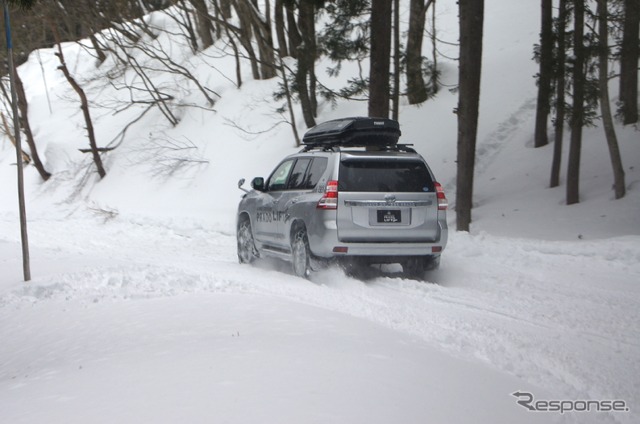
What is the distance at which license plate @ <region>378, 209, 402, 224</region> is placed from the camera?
931cm

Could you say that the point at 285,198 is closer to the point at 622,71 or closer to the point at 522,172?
the point at 522,172

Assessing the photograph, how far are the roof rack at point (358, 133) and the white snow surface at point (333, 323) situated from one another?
81.2 inches

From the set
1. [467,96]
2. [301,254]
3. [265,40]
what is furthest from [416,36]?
[301,254]

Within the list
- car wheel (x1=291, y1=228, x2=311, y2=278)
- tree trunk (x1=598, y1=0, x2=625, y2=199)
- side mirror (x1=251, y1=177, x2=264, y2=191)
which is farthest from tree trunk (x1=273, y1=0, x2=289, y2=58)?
car wheel (x1=291, y1=228, x2=311, y2=278)

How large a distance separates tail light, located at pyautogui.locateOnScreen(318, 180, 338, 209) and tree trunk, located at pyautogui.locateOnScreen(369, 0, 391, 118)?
694 centimetres

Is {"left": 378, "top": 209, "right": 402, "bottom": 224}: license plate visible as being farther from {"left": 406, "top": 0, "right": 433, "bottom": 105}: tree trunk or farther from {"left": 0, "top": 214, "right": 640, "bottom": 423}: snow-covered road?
{"left": 406, "top": 0, "right": 433, "bottom": 105}: tree trunk

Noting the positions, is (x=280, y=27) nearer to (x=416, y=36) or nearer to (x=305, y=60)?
(x=416, y=36)

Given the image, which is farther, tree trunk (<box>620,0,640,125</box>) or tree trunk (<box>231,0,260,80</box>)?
tree trunk (<box>231,0,260,80</box>)

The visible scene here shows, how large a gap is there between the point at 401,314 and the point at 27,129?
29.2m

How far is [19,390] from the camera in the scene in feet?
16.8

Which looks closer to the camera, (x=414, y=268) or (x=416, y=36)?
(x=414, y=268)

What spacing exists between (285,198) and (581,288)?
172 inches

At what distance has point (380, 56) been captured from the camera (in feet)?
51.5

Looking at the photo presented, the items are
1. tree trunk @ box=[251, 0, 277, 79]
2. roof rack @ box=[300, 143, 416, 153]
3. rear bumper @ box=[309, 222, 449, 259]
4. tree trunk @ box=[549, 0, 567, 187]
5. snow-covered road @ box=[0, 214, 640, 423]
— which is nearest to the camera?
snow-covered road @ box=[0, 214, 640, 423]
